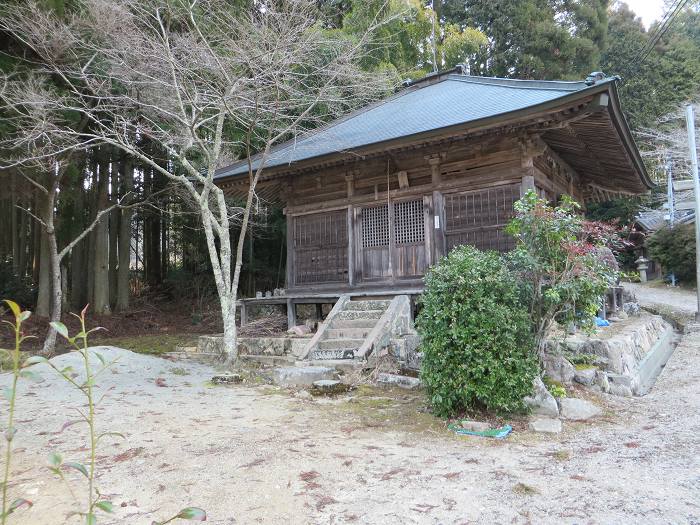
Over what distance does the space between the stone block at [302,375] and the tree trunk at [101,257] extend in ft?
33.9

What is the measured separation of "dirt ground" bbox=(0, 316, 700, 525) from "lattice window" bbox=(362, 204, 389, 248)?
13.2 feet

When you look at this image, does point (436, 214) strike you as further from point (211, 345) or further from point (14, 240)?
point (14, 240)

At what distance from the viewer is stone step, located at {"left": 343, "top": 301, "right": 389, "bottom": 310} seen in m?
8.23

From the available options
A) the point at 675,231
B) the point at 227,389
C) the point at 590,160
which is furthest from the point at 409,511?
the point at 675,231

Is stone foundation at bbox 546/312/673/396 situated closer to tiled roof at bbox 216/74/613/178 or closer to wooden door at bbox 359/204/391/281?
tiled roof at bbox 216/74/613/178

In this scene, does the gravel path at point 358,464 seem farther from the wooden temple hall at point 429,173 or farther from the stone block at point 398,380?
the wooden temple hall at point 429,173

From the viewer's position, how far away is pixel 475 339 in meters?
4.16

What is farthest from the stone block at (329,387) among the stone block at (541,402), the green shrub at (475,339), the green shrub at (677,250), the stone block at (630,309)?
the green shrub at (677,250)

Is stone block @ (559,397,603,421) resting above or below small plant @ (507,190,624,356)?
below

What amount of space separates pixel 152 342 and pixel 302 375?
6.83m

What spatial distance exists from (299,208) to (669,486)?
8.08 meters

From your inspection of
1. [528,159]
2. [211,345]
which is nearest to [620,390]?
[528,159]

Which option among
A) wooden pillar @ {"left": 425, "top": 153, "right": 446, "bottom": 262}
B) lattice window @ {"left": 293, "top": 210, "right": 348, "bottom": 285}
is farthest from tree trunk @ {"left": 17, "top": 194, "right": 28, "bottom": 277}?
wooden pillar @ {"left": 425, "top": 153, "right": 446, "bottom": 262}

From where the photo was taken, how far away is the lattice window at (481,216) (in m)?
7.60
